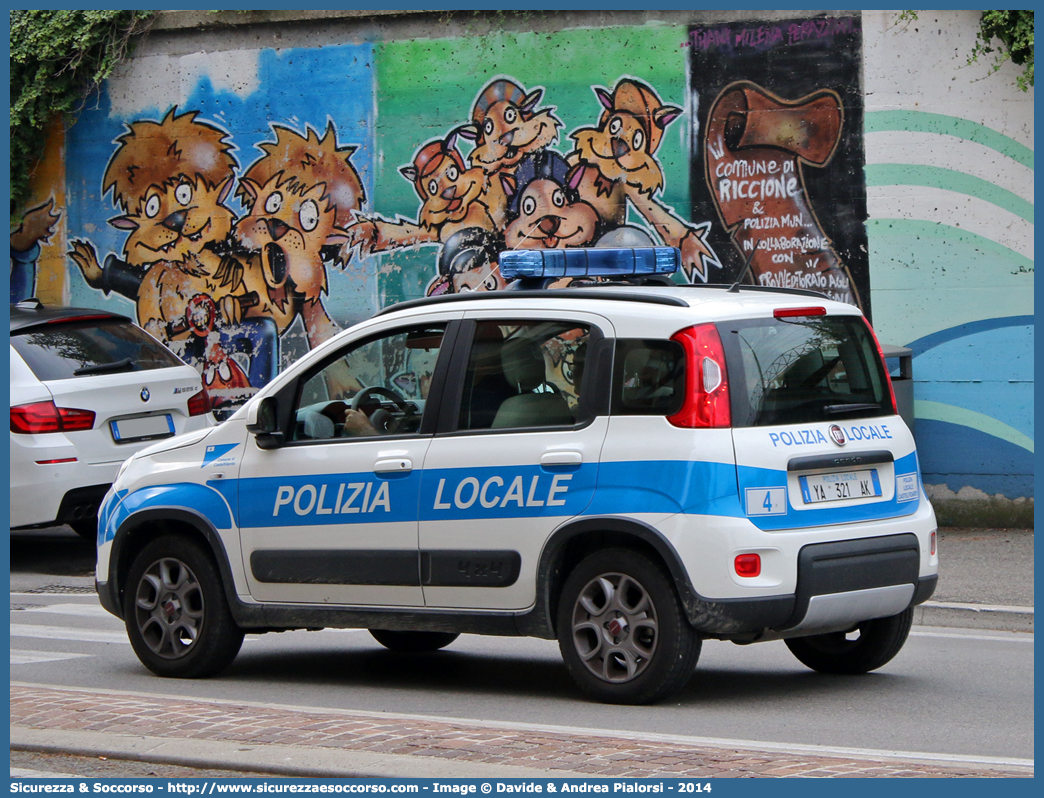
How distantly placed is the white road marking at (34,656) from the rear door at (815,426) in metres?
4.28

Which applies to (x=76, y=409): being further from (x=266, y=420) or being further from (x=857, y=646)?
(x=857, y=646)

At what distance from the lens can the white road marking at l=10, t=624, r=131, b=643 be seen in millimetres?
8914

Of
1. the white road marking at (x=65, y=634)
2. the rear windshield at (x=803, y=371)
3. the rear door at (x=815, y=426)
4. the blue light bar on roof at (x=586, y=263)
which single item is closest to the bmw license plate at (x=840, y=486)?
the rear door at (x=815, y=426)

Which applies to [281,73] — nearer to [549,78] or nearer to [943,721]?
[549,78]

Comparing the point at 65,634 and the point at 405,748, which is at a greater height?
the point at 405,748

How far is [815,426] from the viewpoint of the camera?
634cm

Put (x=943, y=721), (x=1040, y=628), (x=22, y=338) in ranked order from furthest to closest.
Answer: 1. (x=22, y=338)
2. (x=1040, y=628)
3. (x=943, y=721)

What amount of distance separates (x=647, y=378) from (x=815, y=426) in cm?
76

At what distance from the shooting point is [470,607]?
262 inches

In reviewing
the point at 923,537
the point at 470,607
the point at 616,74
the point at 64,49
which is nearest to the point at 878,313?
the point at 616,74

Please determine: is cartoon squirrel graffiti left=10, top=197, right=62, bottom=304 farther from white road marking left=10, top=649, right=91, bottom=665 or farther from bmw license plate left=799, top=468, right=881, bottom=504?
bmw license plate left=799, top=468, right=881, bottom=504

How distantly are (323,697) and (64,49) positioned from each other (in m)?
11.2

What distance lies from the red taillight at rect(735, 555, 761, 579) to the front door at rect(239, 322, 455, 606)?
1.58 meters

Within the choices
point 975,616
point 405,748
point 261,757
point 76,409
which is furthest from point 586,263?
point 76,409
